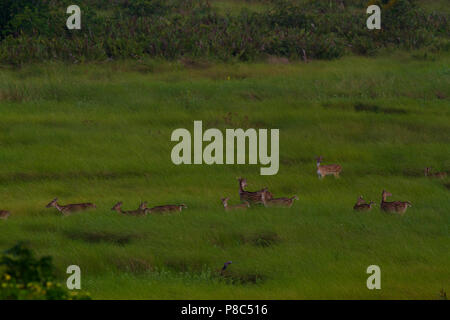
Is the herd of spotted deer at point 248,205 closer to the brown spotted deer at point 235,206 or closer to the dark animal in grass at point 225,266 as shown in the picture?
the brown spotted deer at point 235,206

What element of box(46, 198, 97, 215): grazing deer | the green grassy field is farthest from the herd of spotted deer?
the green grassy field

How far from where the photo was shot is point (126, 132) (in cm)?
2447

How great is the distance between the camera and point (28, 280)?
432 inches

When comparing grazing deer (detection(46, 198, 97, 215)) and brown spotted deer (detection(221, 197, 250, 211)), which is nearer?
grazing deer (detection(46, 198, 97, 215))

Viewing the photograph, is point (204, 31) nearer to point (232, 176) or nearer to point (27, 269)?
point (232, 176)

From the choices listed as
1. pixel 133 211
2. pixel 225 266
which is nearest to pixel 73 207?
pixel 133 211

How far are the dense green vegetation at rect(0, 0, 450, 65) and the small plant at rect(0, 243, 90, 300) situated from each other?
21.1m

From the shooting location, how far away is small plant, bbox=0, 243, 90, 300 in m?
10.6

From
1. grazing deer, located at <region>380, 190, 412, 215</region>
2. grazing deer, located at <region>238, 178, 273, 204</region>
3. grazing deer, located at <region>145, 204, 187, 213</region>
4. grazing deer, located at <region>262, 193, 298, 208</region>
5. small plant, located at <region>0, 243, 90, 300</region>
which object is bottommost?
small plant, located at <region>0, 243, 90, 300</region>

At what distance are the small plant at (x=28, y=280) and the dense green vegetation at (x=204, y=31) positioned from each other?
21.1 meters

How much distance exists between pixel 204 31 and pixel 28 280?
987 inches

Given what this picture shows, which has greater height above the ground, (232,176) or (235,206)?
(232,176)

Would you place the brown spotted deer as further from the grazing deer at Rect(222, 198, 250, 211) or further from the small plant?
the small plant

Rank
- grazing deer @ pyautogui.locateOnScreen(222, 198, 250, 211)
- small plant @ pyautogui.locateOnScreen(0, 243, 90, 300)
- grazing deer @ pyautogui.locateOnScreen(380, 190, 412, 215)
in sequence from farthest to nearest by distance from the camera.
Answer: grazing deer @ pyautogui.locateOnScreen(222, 198, 250, 211), grazing deer @ pyautogui.locateOnScreen(380, 190, 412, 215), small plant @ pyautogui.locateOnScreen(0, 243, 90, 300)
